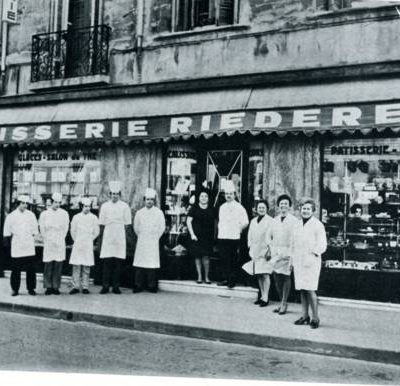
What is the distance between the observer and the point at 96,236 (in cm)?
1054

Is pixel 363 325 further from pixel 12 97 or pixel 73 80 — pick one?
pixel 12 97

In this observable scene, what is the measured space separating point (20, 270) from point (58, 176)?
9.32ft

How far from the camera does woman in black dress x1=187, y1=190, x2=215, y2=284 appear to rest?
10383 mm

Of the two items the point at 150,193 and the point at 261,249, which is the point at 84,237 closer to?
the point at 150,193

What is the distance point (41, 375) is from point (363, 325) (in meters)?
4.26

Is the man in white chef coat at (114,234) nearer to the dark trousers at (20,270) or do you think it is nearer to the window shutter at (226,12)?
the dark trousers at (20,270)

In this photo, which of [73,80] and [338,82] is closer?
[338,82]

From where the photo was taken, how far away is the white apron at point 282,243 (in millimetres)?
8508

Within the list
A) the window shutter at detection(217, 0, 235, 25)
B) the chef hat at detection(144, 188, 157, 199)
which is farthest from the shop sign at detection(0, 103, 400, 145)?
the window shutter at detection(217, 0, 235, 25)

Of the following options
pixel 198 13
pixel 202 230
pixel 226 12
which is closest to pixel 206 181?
pixel 202 230

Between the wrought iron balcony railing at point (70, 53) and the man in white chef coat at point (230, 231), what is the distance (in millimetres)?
3886

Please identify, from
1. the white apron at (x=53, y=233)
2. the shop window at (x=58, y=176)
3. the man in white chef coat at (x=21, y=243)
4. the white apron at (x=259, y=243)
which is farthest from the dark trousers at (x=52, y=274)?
the white apron at (x=259, y=243)

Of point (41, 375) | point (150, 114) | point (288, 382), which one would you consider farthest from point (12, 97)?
point (288, 382)

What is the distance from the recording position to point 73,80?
11953 millimetres
